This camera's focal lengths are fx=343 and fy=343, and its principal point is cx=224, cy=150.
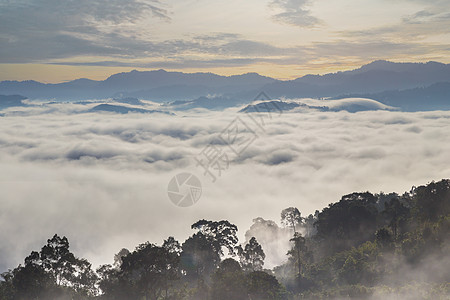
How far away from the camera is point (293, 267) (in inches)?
2442

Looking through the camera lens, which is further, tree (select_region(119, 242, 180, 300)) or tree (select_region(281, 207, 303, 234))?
tree (select_region(281, 207, 303, 234))

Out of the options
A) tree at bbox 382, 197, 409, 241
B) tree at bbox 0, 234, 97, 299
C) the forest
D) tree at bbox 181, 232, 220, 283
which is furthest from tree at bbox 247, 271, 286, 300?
tree at bbox 382, 197, 409, 241

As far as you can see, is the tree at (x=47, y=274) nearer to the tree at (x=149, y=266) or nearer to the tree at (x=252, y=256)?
the tree at (x=149, y=266)

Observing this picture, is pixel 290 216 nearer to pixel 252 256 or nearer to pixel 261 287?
pixel 252 256

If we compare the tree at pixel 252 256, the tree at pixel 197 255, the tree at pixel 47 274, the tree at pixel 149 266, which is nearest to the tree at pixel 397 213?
the tree at pixel 252 256

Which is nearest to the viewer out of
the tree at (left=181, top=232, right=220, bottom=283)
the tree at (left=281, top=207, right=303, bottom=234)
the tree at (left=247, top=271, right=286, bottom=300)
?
the tree at (left=247, top=271, right=286, bottom=300)

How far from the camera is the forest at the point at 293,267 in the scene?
3569 cm

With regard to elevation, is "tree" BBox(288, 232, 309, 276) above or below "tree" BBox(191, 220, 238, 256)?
below

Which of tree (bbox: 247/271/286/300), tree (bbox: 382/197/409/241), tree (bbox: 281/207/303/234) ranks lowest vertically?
tree (bbox: 281/207/303/234)

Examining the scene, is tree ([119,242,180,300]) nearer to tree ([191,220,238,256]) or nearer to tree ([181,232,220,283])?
tree ([181,232,220,283])

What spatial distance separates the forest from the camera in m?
35.7

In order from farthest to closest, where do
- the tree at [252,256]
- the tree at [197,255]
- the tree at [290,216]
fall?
the tree at [290,216] < the tree at [252,256] < the tree at [197,255]

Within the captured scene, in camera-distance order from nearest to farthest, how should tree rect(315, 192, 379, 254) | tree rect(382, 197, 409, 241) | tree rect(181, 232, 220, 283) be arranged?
tree rect(181, 232, 220, 283)
tree rect(382, 197, 409, 241)
tree rect(315, 192, 379, 254)

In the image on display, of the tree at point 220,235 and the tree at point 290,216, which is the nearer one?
the tree at point 220,235
